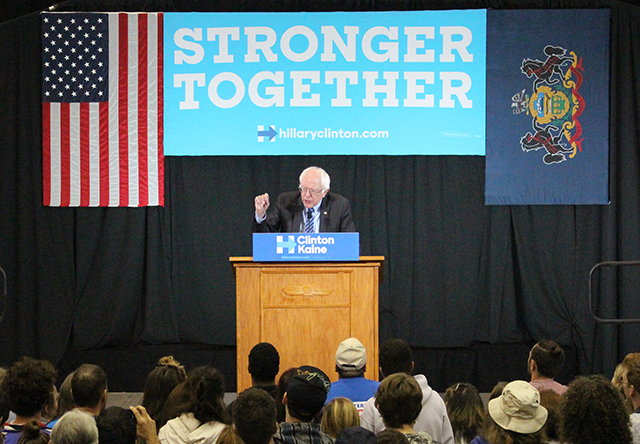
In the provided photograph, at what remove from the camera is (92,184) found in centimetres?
789

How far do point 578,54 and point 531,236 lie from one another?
74.2 inches

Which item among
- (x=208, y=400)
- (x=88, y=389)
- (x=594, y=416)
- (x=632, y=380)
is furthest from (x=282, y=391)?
(x=594, y=416)

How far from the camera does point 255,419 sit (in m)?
2.69

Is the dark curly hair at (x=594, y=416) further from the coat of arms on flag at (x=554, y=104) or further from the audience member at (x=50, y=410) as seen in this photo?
the coat of arms on flag at (x=554, y=104)

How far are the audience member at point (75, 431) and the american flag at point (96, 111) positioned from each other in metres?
5.45

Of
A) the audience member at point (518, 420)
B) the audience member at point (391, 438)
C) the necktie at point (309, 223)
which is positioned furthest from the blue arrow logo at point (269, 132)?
the audience member at point (391, 438)

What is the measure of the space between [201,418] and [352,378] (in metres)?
0.91

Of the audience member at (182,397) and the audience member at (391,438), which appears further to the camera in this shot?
the audience member at (182,397)

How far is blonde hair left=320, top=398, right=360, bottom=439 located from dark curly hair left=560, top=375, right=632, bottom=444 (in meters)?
0.92

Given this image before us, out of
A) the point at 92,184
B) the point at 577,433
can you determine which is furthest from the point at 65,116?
the point at 577,433

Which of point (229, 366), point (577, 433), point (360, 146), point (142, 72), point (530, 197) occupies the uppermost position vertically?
point (142, 72)

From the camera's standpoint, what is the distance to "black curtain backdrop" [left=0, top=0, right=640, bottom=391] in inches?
316

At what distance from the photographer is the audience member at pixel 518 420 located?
2906 mm

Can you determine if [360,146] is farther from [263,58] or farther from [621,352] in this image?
[621,352]
